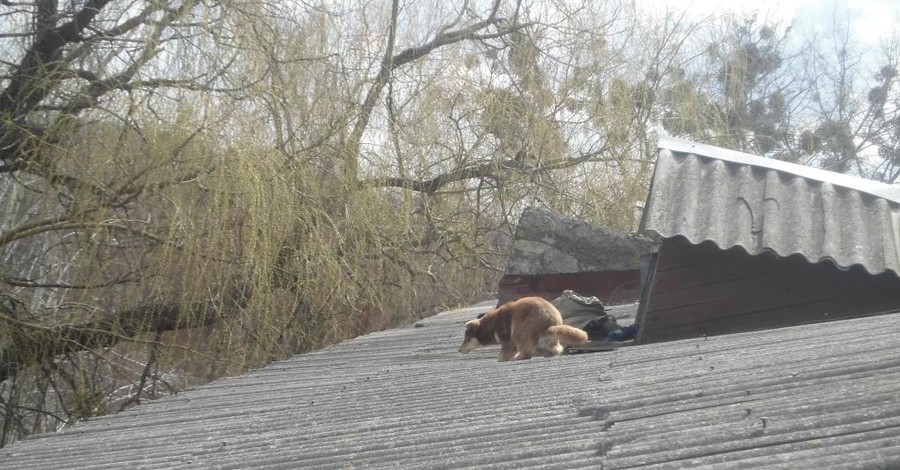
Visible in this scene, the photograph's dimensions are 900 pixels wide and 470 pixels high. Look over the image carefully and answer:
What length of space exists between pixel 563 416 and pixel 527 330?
104 inches

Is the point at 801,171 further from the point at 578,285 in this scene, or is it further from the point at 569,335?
the point at 578,285

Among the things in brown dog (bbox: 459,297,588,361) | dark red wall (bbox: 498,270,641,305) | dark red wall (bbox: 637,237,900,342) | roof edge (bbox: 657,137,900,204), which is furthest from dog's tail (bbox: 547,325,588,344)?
dark red wall (bbox: 498,270,641,305)

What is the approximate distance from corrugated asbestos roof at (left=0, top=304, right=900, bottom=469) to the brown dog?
0.24 meters

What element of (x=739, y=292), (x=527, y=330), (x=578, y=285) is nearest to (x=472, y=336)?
(x=527, y=330)

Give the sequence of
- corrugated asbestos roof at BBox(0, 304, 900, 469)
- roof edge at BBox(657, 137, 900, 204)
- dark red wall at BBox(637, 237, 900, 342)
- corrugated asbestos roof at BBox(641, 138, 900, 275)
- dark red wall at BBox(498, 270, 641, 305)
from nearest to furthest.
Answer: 1. corrugated asbestos roof at BBox(0, 304, 900, 469)
2. corrugated asbestos roof at BBox(641, 138, 900, 275)
3. dark red wall at BBox(637, 237, 900, 342)
4. roof edge at BBox(657, 137, 900, 204)
5. dark red wall at BBox(498, 270, 641, 305)

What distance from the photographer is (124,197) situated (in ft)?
32.2

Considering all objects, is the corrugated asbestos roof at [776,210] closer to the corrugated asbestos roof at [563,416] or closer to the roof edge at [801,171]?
the roof edge at [801,171]

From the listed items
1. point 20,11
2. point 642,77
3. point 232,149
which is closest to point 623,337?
point 232,149

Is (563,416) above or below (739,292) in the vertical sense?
below

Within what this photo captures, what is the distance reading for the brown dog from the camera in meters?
6.08

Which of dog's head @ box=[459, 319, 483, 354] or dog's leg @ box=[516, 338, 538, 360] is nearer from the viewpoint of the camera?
dog's leg @ box=[516, 338, 538, 360]

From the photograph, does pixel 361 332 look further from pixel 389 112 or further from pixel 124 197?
pixel 124 197

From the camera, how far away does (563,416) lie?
11.6ft

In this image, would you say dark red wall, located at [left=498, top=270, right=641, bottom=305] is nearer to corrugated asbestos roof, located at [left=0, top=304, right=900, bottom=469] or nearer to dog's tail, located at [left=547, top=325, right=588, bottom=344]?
corrugated asbestos roof, located at [left=0, top=304, right=900, bottom=469]
